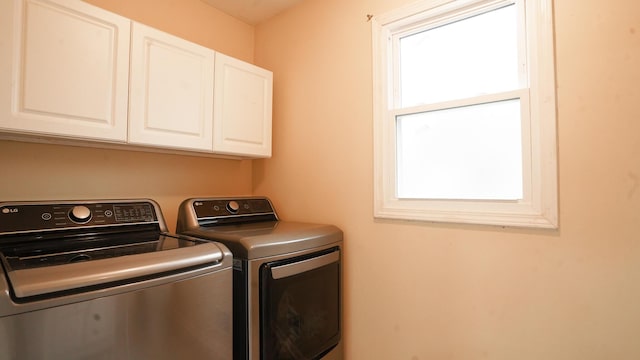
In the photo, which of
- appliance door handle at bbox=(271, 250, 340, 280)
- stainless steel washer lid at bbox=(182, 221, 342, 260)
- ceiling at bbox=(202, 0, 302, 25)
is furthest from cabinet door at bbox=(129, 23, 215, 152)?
appliance door handle at bbox=(271, 250, 340, 280)

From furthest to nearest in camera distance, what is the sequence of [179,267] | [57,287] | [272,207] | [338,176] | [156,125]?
1. [272,207]
2. [338,176]
3. [156,125]
4. [179,267]
5. [57,287]

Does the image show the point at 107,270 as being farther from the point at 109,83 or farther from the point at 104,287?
the point at 109,83

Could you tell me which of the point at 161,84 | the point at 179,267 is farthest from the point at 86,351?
the point at 161,84

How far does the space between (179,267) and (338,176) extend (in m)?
0.99

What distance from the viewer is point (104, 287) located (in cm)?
91

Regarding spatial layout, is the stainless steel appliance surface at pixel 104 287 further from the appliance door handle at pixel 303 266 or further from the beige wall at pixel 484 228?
the beige wall at pixel 484 228

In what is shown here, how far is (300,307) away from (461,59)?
1.39m

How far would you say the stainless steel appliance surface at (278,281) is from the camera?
51.6 inches

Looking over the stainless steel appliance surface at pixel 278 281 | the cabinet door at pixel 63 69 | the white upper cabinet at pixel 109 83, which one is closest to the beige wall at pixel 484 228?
the stainless steel appliance surface at pixel 278 281

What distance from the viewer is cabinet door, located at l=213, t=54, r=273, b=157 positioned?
1.74 metres

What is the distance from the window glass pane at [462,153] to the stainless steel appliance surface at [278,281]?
538 millimetres

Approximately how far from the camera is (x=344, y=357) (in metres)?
1.76

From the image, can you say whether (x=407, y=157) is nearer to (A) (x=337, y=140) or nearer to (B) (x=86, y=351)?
(A) (x=337, y=140)

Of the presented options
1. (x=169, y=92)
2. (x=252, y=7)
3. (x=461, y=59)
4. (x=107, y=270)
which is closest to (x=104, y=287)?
(x=107, y=270)
